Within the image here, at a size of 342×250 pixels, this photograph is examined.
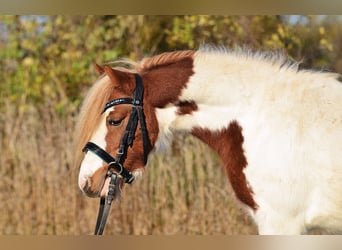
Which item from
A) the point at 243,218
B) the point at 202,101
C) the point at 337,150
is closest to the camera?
the point at 337,150

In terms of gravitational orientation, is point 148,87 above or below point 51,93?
below

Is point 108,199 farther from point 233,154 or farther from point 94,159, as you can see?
point 233,154

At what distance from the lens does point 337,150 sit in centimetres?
232

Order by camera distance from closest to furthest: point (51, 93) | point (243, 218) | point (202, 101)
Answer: point (202, 101)
point (243, 218)
point (51, 93)

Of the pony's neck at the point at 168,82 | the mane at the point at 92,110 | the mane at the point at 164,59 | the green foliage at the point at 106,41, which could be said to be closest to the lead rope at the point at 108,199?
the mane at the point at 92,110

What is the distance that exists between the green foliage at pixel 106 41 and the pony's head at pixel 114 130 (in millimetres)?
2249

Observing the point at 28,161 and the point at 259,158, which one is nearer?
the point at 259,158

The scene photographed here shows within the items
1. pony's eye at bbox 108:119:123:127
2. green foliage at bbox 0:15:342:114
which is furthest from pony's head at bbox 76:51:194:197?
green foliage at bbox 0:15:342:114

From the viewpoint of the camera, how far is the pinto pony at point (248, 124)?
91.6 inches

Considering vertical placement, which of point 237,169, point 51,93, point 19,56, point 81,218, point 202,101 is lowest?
point 81,218

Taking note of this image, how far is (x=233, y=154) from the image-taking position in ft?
8.10

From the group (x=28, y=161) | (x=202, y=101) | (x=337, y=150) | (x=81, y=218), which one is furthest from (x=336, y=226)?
(x=28, y=161)

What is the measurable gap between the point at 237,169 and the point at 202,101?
→ 0.38 meters

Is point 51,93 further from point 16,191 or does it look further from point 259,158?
point 259,158
